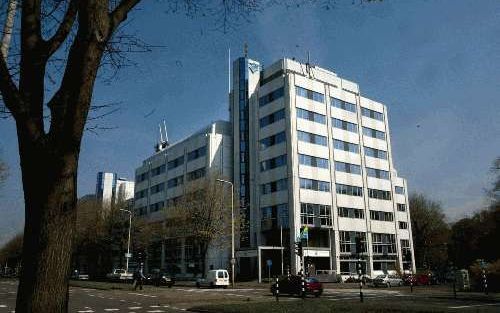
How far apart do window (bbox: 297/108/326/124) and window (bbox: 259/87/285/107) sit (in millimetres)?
3471

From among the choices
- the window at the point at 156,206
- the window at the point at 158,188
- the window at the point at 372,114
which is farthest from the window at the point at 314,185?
the window at the point at 158,188

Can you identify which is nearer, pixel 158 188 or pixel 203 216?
pixel 203 216

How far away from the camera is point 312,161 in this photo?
58.5m

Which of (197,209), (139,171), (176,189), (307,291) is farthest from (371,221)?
(139,171)

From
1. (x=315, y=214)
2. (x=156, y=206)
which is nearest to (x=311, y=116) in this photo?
(x=315, y=214)

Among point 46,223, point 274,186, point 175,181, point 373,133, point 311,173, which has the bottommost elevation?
point 46,223

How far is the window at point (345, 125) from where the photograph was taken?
63.4m

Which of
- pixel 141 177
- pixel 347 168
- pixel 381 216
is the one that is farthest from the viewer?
pixel 141 177

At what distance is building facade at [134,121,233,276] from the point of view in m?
66.7

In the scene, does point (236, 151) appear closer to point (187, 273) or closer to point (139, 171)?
point (187, 273)

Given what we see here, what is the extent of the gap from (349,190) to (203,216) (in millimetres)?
23641

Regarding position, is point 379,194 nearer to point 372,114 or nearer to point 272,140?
point 372,114

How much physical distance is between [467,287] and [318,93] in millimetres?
36444

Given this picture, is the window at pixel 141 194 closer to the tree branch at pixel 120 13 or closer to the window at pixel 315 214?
the window at pixel 315 214
